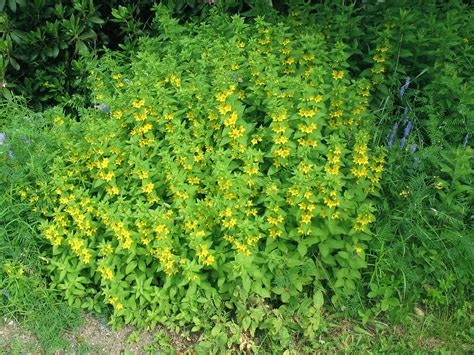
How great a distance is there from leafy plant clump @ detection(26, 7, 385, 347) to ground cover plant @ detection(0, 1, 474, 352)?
0.5 inches

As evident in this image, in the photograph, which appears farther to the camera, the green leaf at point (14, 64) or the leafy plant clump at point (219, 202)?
the green leaf at point (14, 64)

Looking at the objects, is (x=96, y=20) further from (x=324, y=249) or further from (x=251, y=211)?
(x=324, y=249)

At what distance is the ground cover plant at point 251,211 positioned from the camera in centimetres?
332

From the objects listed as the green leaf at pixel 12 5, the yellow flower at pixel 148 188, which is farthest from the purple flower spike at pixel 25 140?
the green leaf at pixel 12 5

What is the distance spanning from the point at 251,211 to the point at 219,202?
0.20 meters

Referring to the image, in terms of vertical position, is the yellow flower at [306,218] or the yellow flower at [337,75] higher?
the yellow flower at [337,75]

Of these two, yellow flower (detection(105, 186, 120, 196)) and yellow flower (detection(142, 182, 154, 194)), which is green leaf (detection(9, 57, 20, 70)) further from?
yellow flower (detection(142, 182, 154, 194))

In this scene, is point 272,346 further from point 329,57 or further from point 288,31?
point 288,31

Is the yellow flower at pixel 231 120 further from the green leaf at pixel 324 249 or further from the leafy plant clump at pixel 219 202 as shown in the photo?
the green leaf at pixel 324 249

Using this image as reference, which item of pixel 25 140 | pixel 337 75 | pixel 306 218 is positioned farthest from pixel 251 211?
pixel 25 140

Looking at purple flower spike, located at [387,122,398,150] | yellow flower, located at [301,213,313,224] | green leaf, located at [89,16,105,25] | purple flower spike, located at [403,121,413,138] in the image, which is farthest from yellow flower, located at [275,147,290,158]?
green leaf, located at [89,16,105,25]

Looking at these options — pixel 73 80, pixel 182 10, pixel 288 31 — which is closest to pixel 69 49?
pixel 73 80

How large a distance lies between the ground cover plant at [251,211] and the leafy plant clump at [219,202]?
0.01 metres

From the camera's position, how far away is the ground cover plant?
10.9 ft
